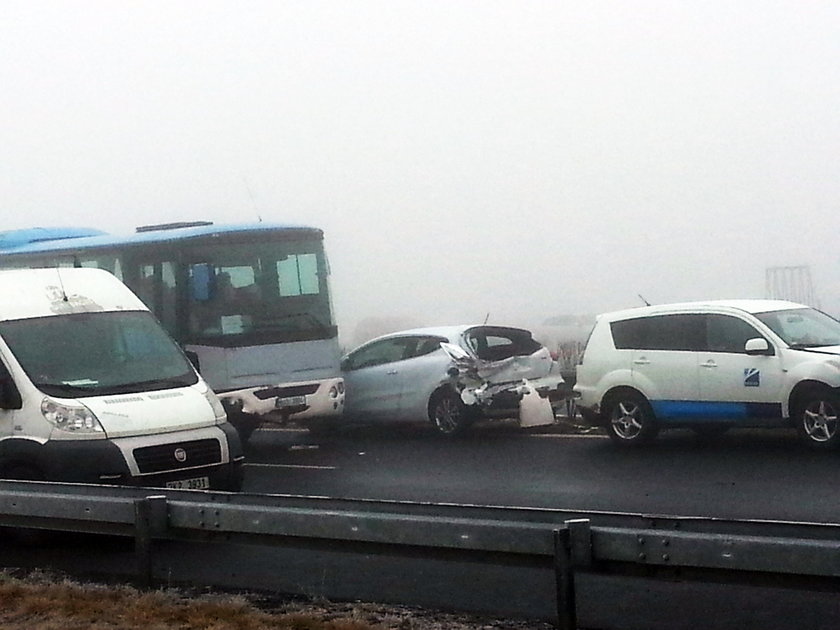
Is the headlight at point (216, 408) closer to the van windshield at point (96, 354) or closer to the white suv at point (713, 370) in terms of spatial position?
the van windshield at point (96, 354)

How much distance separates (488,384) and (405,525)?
1165 centimetres

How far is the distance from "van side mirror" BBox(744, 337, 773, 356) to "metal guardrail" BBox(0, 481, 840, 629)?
8572mm

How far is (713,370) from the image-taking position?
16312 mm

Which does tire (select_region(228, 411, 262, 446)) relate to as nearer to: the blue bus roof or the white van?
the blue bus roof

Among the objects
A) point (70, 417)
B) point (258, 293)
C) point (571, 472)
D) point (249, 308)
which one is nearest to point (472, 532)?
point (70, 417)

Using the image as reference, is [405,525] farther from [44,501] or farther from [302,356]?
[302,356]

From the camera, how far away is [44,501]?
30.0ft

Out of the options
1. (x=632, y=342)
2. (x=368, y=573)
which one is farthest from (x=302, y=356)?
(x=368, y=573)

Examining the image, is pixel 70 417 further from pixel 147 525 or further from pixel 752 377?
pixel 752 377

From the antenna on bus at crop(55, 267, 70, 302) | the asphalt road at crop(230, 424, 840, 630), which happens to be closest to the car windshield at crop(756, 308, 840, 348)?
the asphalt road at crop(230, 424, 840, 630)

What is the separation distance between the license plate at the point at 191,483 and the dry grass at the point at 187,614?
2456mm

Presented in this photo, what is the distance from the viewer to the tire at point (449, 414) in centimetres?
1909

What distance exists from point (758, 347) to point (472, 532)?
933 centimetres

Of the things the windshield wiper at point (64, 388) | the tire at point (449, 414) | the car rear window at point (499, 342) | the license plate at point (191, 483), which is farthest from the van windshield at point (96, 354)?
the car rear window at point (499, 342)
